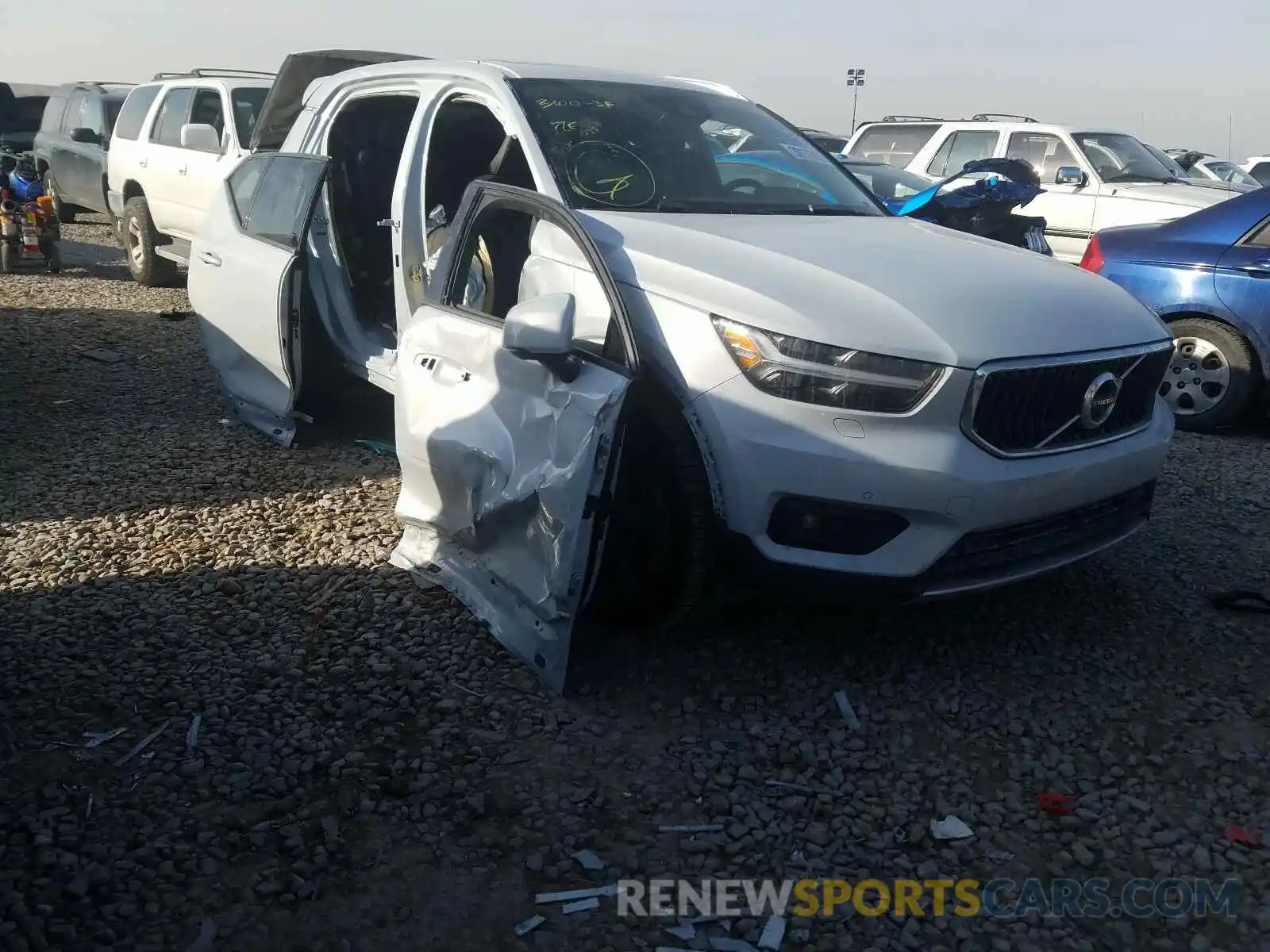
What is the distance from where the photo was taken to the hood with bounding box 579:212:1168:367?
3195 millimetres

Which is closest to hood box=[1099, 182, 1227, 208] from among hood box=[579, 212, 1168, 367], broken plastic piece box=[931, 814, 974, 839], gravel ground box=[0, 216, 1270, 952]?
gravel ground box=[0, 216, 1270, 952]

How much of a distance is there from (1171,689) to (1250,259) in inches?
151

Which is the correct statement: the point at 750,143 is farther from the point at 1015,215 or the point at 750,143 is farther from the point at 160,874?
the point at 1015,215

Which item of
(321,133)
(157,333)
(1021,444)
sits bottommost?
(157,333)

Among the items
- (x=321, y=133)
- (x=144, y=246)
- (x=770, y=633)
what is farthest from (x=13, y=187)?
(x=770, y=633)

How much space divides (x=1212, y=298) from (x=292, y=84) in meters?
5.54

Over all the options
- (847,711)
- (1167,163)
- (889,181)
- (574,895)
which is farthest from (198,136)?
(1167,163)

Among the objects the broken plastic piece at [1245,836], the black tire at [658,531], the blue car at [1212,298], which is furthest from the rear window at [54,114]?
the broken plastic piece at [1245,836]

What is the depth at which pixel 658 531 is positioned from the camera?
3.47m

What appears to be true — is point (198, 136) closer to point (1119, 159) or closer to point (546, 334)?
point (546, 334)

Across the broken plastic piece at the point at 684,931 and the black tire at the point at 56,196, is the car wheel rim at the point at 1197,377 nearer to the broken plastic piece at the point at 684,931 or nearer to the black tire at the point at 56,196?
the broken plastic piece at the point at 684,931

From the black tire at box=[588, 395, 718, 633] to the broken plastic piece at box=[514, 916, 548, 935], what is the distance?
1185 millimetres

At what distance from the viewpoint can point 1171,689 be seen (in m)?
3.57

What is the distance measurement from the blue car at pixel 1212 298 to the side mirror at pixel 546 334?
4.21 metres
